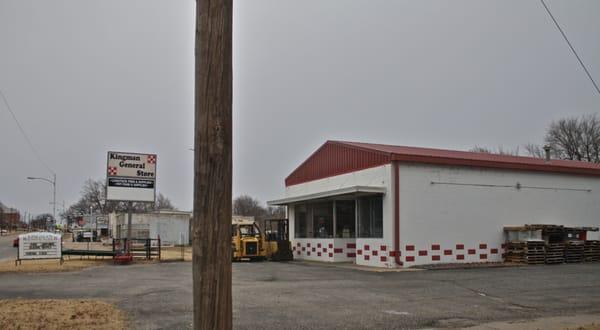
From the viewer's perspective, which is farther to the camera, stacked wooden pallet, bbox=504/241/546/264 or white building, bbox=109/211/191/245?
white building, bbox=109/211/191/245

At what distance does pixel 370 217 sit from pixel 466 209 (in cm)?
409

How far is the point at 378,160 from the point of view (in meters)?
24.8

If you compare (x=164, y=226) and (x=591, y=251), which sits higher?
(x=164, y=226)

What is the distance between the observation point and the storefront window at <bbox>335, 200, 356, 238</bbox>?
28.7 meters

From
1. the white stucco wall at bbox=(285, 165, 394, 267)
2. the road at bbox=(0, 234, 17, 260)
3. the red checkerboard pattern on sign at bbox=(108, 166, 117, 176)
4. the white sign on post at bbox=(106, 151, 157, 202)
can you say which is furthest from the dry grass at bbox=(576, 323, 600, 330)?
the road at bbox=(0, 234, 17, 260)

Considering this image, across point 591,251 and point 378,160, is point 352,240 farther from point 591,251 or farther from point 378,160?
point 591,251

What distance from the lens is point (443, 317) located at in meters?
10.3

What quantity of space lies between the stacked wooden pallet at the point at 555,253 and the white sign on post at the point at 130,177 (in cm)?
1954

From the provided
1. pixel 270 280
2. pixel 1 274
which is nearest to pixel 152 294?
pixel 270 280

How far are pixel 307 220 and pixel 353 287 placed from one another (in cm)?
1638

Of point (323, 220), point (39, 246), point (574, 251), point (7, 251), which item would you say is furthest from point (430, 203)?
point (7, 251)

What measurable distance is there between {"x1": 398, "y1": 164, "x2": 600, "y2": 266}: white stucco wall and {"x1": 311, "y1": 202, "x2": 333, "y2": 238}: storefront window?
628 centimetres

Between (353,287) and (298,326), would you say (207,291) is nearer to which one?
(298,326)

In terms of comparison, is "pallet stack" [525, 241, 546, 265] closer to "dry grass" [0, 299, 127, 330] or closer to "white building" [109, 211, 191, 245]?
"dry grass" [0, 299, 127, 330]
